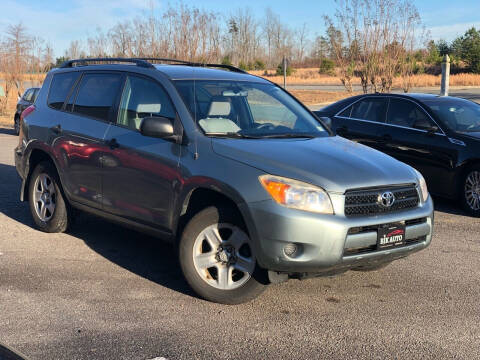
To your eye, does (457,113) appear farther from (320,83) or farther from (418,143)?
(320,83)

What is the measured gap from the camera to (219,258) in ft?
14.9

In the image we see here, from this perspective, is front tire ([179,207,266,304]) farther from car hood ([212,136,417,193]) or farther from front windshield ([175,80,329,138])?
front windshield ([175,80,329,138])

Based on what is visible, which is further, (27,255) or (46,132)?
(46,132)

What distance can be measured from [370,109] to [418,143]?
1.22m

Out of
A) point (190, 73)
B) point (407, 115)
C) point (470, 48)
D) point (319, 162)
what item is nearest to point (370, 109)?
point (407, 115)

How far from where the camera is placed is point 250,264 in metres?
4.39

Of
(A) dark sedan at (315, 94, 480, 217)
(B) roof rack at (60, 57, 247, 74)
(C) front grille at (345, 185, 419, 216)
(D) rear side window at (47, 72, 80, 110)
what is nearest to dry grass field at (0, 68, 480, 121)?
(A) dark sedan at (315, 94, 480, 217)

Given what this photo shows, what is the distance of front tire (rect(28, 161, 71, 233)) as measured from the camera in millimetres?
6387

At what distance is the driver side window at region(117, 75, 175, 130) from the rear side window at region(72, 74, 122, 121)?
0.61 ft

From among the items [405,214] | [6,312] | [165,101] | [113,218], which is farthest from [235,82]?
[6,312]

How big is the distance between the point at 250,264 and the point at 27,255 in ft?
8.54

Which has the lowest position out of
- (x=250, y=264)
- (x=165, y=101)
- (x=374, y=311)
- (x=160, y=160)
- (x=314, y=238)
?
(x=374, y=311)

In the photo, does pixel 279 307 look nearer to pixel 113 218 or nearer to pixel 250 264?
pixel 250 264

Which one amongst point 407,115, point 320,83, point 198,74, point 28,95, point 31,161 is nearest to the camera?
point 198,74
